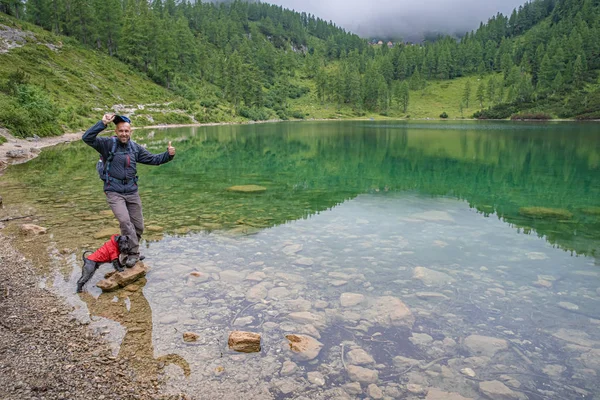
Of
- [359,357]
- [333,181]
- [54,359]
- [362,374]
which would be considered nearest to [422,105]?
[333,181]

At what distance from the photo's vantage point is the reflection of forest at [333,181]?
14.5 m

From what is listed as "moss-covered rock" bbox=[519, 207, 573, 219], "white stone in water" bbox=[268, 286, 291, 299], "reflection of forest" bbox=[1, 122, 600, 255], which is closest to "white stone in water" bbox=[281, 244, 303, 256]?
"white stone in water" bbox=[268, 286, 291, 299]

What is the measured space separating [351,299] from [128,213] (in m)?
5.08

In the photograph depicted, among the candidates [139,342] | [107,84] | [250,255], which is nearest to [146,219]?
[250,255]

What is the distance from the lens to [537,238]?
12406 mm

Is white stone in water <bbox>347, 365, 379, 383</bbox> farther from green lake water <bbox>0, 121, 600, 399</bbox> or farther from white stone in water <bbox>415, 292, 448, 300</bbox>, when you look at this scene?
white stone in water <bbox>415, 292, 448, 300</bbox>

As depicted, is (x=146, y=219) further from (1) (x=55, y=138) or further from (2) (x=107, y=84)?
(2) (x=107, y=84)

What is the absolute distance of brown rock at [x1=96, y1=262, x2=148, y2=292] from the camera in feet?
26.1

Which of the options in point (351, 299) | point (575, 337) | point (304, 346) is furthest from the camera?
point (351, 299)

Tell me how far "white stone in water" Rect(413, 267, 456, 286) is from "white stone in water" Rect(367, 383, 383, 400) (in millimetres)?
4016

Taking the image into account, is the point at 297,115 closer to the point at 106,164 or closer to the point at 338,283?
the point at 338,283

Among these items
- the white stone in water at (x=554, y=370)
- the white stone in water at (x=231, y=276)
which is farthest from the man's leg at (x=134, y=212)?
the white stone in water at (x=554, y=370)

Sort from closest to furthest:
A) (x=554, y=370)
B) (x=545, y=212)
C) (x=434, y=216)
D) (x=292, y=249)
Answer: (x=554, y=370)
(x=292, y=249)
(x=434, y=216)
(x=545, y=212)

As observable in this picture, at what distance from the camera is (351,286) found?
28.3 ft
